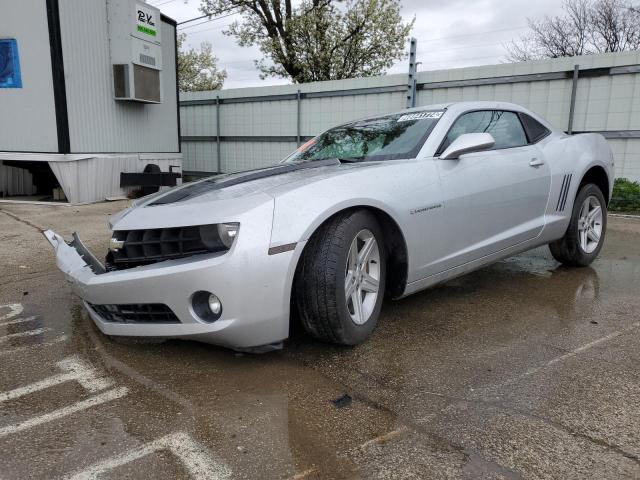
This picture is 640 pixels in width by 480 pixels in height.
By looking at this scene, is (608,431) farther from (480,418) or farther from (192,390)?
(192,390)

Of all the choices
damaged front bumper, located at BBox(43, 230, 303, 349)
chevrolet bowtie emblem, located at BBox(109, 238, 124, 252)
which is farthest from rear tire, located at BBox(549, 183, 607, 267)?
chevrolet bowtie emblem, located at BBox(109, 238, 124, 252)

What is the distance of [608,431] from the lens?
2055 millimetres

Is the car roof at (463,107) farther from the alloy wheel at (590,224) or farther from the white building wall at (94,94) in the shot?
the white building wall at (94,94)

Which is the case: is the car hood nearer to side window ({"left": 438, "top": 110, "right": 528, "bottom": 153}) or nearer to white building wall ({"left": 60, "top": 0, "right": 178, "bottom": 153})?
side window ({"left": 438, "top": 110, "right": 528, "bottom": 153})

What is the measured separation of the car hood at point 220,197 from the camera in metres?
2.48

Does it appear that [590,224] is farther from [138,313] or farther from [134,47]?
[134,47]

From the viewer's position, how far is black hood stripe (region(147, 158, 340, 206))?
9.56 ft

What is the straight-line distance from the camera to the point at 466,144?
3180mm

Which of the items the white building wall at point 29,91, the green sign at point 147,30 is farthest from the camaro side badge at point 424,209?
the green sign at point 147,30

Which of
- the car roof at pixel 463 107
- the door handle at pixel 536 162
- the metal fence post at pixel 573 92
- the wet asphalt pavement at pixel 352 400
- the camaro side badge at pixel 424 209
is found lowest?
the wet asphalt pavement at pixel 352 400

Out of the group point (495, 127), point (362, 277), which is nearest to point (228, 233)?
point (362, 277)

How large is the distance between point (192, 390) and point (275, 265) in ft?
2.32

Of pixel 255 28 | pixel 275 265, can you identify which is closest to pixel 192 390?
pixel 275 265

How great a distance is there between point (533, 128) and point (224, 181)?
261 centimetres
